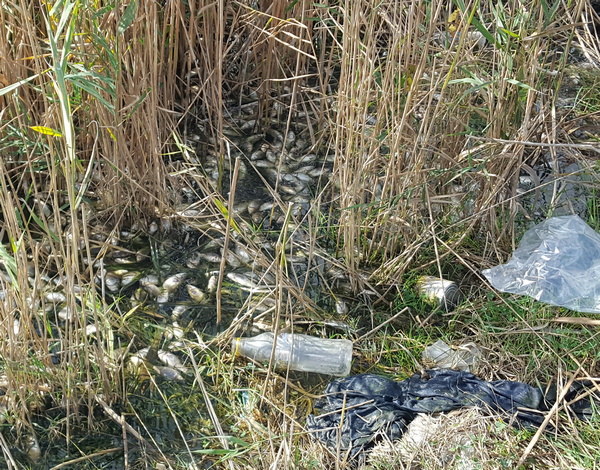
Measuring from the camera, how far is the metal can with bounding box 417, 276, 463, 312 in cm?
248

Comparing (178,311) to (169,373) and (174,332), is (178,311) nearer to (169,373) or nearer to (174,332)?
(174,332)

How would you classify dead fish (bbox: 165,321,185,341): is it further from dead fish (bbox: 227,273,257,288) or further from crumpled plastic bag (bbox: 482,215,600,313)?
crumpled plastic bag (bbox: 482,215,600,313)

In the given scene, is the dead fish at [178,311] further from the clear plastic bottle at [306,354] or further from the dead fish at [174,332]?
the clear plastic bottle at [306,354]

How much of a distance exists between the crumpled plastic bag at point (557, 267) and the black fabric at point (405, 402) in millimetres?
328

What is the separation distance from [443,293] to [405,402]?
1.62ft

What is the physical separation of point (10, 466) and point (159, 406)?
471 millimetres

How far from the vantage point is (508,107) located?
2350 mm

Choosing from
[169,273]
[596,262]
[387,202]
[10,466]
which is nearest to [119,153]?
[169,273]

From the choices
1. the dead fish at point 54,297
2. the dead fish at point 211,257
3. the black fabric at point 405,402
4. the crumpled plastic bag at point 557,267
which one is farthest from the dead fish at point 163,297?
the crumpled plastic bag at point 557,267

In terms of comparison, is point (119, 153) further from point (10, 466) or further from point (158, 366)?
point (10, 466)

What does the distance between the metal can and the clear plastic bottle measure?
1.19 ft

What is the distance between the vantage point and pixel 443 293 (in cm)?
247

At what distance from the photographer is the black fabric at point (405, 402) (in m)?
2.04

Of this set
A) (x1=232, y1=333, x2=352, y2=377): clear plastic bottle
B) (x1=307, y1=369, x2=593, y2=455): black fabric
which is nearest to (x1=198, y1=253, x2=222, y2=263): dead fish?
(x1=232, y1=333, x2=352, y2=377): clear plastic bottle
